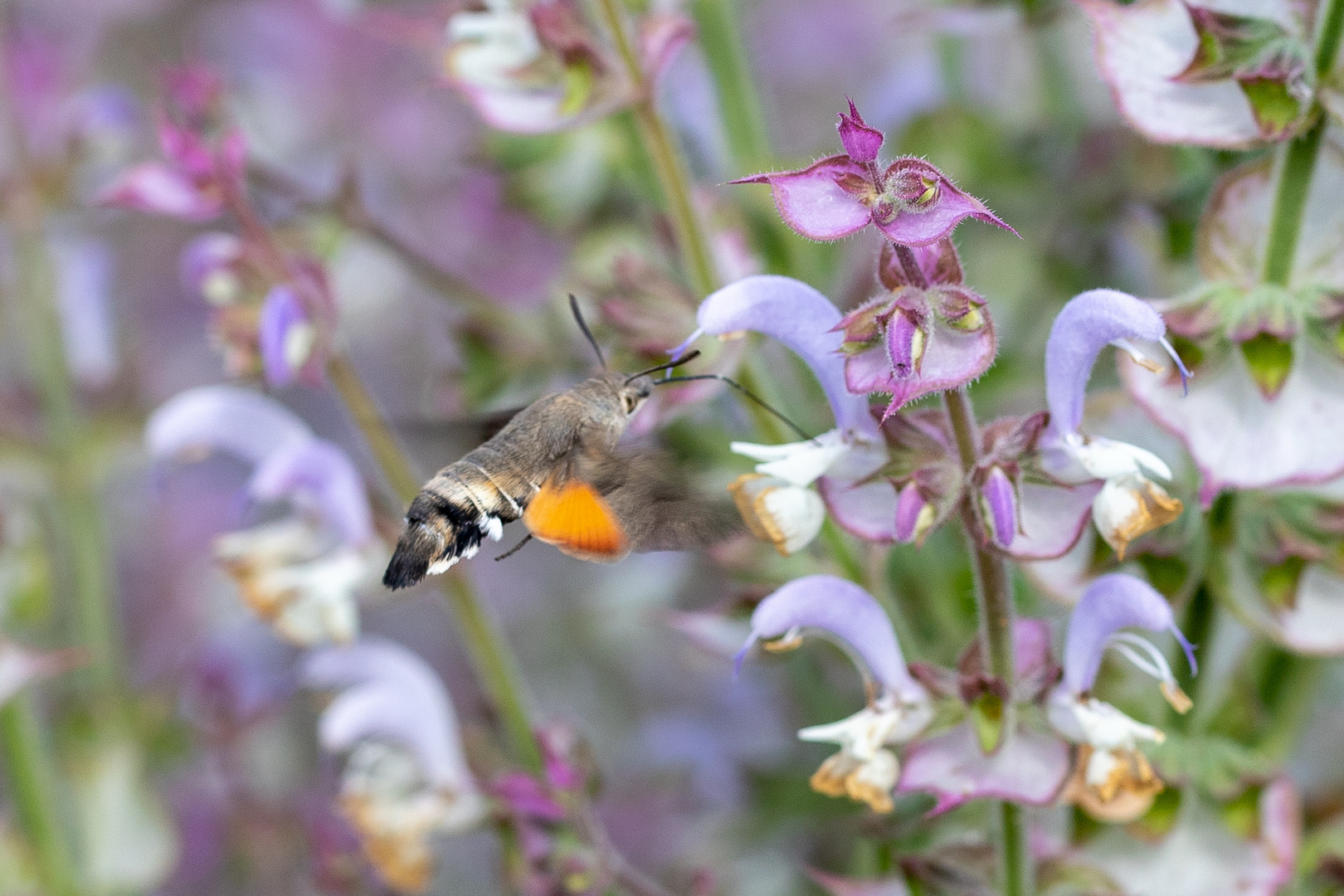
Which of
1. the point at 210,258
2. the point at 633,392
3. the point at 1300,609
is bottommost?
the point at 1300,609

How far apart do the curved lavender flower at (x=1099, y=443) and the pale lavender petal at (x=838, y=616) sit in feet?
0.37

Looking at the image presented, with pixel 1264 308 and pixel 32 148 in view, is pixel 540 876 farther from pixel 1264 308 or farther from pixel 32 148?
pixel 32 148

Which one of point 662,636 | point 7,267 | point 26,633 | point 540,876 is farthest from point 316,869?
point 7,267

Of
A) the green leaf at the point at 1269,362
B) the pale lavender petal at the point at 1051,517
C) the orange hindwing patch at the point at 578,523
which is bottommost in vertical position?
the green leaf at the point at 1269,362

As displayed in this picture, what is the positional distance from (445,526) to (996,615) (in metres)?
0.31

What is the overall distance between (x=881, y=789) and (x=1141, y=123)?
14.9 inches

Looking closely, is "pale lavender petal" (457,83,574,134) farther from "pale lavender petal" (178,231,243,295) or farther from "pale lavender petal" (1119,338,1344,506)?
"pale lavender petal" (1119,338,1344,506)

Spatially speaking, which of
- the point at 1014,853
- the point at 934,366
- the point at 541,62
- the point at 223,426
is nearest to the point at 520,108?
the point at 541,62

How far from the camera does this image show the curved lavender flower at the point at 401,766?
3.05ft

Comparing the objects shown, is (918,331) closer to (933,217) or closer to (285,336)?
(933,217)

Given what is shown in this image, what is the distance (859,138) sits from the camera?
0.53m

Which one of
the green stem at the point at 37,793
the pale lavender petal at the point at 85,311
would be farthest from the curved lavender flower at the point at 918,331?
the pale lavender petal at the point at 85,311

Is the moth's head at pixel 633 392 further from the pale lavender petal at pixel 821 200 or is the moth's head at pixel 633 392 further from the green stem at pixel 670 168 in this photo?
the pale lavender petal at pixel 821 200

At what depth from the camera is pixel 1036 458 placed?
2.05 feet
